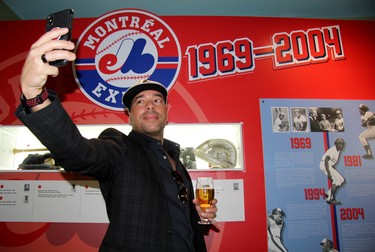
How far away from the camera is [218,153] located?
2.46m

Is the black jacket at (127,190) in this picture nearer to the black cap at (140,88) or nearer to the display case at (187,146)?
the black cap at (140,88)

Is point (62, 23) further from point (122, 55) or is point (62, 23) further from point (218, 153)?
point (218, 153)

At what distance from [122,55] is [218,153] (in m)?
1.41

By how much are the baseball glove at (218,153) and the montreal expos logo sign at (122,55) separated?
2.33ft

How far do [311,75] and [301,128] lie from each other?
608 mm

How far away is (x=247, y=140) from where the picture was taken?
96.6 inches

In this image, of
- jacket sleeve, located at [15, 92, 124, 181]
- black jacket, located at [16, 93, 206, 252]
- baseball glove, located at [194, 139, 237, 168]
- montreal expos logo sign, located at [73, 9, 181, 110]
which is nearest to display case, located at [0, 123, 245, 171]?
baseball glove, located at [194, 139, 237, 168]

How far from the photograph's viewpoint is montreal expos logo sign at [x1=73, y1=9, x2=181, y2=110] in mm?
2498

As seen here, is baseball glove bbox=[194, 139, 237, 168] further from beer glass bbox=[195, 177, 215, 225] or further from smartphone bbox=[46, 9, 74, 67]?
smartphone bbox=[46, 9, 74, 67]

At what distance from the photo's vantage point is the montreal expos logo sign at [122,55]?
8.20ft

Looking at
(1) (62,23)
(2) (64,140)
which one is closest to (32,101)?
(2) (64,140)

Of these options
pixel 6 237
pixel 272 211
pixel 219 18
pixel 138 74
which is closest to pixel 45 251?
pixel 6 237

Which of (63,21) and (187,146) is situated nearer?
(63,21)

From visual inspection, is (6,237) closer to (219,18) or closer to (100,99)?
(100,99)
